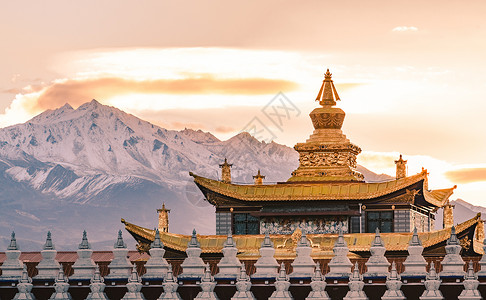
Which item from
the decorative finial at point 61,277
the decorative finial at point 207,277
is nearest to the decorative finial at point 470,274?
the decorative finial at point 207,277

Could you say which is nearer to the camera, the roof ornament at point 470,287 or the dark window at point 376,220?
the roof ornament at point 470,287

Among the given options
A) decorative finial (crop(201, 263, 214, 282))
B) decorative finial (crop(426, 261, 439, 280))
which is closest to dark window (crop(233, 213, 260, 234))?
Result: decorative finial (crop(201, 263, 214, 282))

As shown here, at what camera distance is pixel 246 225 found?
6862 centimetres

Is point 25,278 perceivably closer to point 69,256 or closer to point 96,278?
point 96,278

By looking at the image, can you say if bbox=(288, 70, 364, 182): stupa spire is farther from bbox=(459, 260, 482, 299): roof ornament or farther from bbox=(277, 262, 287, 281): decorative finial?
bbox=(459, 260, 482, 299): roof ornament

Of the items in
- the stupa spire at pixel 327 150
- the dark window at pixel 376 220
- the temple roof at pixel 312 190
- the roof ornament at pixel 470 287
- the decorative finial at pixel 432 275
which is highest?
the stupa spire at pixel 327 150

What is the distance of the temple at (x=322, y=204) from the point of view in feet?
217

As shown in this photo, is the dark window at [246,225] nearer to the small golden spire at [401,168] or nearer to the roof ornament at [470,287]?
the small golden spire at [401,168]

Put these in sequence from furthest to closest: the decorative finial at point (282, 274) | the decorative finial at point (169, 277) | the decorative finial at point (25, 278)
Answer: the decorative finial at point (25, 278) → the decorative finial at point (169, 277) → the decorative finial at point (282, 274)

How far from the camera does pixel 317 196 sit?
219 feet

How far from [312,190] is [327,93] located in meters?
6.27

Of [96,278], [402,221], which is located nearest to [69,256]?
[402,221]

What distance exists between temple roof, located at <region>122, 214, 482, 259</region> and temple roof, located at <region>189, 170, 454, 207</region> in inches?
93.6

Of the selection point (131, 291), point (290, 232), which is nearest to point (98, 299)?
point (131, 291)
